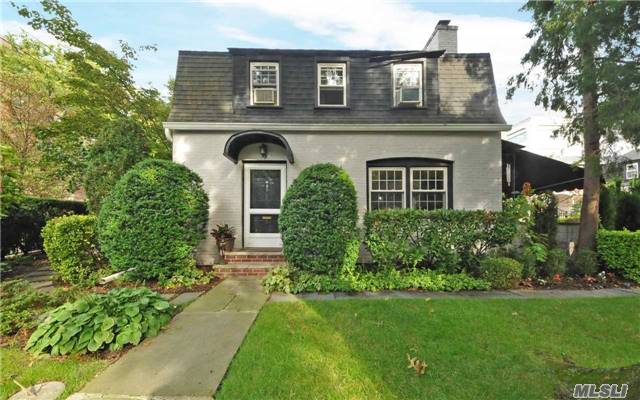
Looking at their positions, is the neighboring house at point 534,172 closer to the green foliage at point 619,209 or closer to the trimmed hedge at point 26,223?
the green foliage at point 619,209

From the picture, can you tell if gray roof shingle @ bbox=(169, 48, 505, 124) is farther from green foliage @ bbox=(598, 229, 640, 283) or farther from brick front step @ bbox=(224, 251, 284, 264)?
green foliage @ bbox=(598, 229, 640, 283)

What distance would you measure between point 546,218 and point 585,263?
3.86 feet

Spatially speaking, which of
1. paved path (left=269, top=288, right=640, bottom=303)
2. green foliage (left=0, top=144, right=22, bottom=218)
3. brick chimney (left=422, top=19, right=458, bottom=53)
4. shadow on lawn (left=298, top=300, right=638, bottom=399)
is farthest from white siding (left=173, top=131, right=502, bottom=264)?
shadow on lawn (left=298, top=300, right=638, bottom=399)


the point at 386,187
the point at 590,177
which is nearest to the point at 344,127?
the point at 386,187

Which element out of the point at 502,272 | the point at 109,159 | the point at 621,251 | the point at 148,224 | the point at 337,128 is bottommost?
the point at 502,272

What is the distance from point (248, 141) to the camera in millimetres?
7594

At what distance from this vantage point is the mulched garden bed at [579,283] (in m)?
5.89

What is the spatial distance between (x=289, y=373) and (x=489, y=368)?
1997 mm

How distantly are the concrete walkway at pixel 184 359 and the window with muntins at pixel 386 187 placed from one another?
4471 mm

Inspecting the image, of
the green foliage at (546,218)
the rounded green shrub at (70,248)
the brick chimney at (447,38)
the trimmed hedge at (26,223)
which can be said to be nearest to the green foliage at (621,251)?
the green foliage at (546,218)

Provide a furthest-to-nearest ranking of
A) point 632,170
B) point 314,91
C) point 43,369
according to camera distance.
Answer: point 632,170 < point 314,91 < point 43,369

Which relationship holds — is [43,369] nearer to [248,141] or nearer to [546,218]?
[248,141]

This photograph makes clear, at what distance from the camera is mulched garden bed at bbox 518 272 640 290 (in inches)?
232

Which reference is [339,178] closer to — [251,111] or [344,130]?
[344,130]
